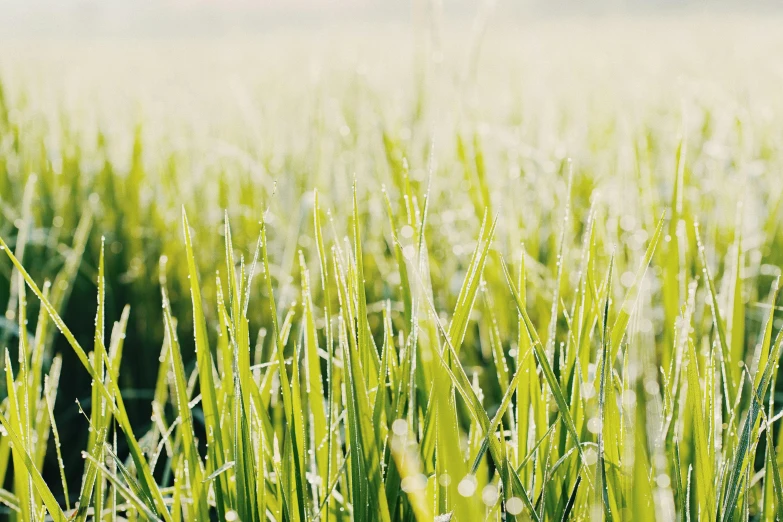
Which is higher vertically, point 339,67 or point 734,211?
point 339,67

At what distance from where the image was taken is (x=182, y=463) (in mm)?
479

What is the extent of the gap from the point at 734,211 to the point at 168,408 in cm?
77

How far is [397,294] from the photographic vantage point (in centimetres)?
96

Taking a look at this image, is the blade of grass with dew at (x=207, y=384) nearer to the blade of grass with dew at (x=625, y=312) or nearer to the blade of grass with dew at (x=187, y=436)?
the blade of grass with dew at (x=187, y=436)

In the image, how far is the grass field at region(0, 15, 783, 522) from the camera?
405 mm

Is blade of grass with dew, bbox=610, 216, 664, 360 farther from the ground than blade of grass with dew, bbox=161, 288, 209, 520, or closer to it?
farther from the ground

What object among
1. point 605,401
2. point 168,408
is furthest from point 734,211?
point 168,408

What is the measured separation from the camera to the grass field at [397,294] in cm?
41

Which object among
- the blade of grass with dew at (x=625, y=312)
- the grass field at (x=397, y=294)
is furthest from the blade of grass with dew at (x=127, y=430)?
the blade of grass with dew at (x=625, y=312)

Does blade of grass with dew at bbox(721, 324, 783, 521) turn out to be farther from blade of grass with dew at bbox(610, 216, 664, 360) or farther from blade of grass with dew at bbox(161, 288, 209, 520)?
blade of grass with dew at bbox(161, 288, 209, 520)

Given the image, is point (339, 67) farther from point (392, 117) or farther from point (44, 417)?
point (44, 417)

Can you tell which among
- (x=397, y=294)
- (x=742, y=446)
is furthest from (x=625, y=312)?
(x=397, y=294)

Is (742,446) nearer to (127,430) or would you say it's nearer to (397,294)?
(127,430)

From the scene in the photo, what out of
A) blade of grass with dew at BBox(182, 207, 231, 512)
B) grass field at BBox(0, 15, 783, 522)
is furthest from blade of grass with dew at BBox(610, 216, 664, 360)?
blade of grass with dew at BBox(182, 207, 231, 512)
